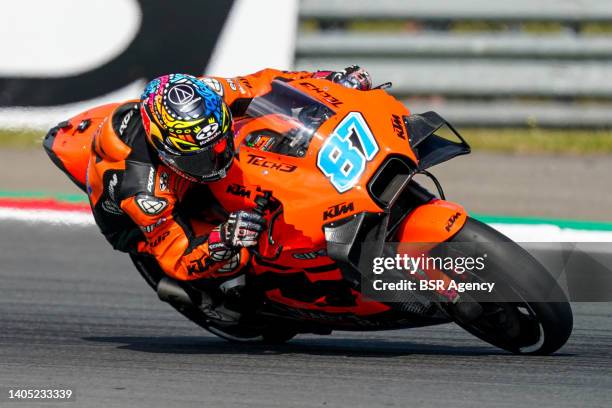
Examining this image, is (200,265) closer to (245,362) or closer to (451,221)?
(245,362)

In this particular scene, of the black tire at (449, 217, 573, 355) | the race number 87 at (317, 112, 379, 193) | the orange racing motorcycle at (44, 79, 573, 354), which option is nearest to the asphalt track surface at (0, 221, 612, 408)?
the black tire at (449, 217, 573, 355)

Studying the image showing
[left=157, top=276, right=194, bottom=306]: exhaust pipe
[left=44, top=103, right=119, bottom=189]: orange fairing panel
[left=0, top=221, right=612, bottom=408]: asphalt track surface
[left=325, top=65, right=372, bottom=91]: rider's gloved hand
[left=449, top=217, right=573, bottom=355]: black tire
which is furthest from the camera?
[left=44, top=103, right=119, bottom=189]: orange fairing panel

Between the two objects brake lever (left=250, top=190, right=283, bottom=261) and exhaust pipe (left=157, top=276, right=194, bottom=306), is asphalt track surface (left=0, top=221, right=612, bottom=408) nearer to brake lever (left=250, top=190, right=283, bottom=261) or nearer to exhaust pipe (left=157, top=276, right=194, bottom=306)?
exhaust pipe (left=157, top=276, right=194, bottom=306)

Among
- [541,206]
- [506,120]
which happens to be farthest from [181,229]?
[506,120]

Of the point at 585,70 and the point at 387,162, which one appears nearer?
the point at 387,162

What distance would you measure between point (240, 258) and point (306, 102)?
2.32ft

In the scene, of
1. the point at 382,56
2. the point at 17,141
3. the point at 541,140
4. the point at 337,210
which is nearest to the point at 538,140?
the point at 541,140

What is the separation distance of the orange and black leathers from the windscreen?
0.35 meters

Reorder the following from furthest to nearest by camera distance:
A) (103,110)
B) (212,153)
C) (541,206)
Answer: (541,206), (103,110), (212,153)

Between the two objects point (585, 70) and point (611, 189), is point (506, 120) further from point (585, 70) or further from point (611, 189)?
point (611, 189)

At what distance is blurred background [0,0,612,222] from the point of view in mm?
10156

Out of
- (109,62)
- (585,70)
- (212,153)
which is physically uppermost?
(212,153)

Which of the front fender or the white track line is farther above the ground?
Answer: the front fender

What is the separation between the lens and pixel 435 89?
10.4 m
